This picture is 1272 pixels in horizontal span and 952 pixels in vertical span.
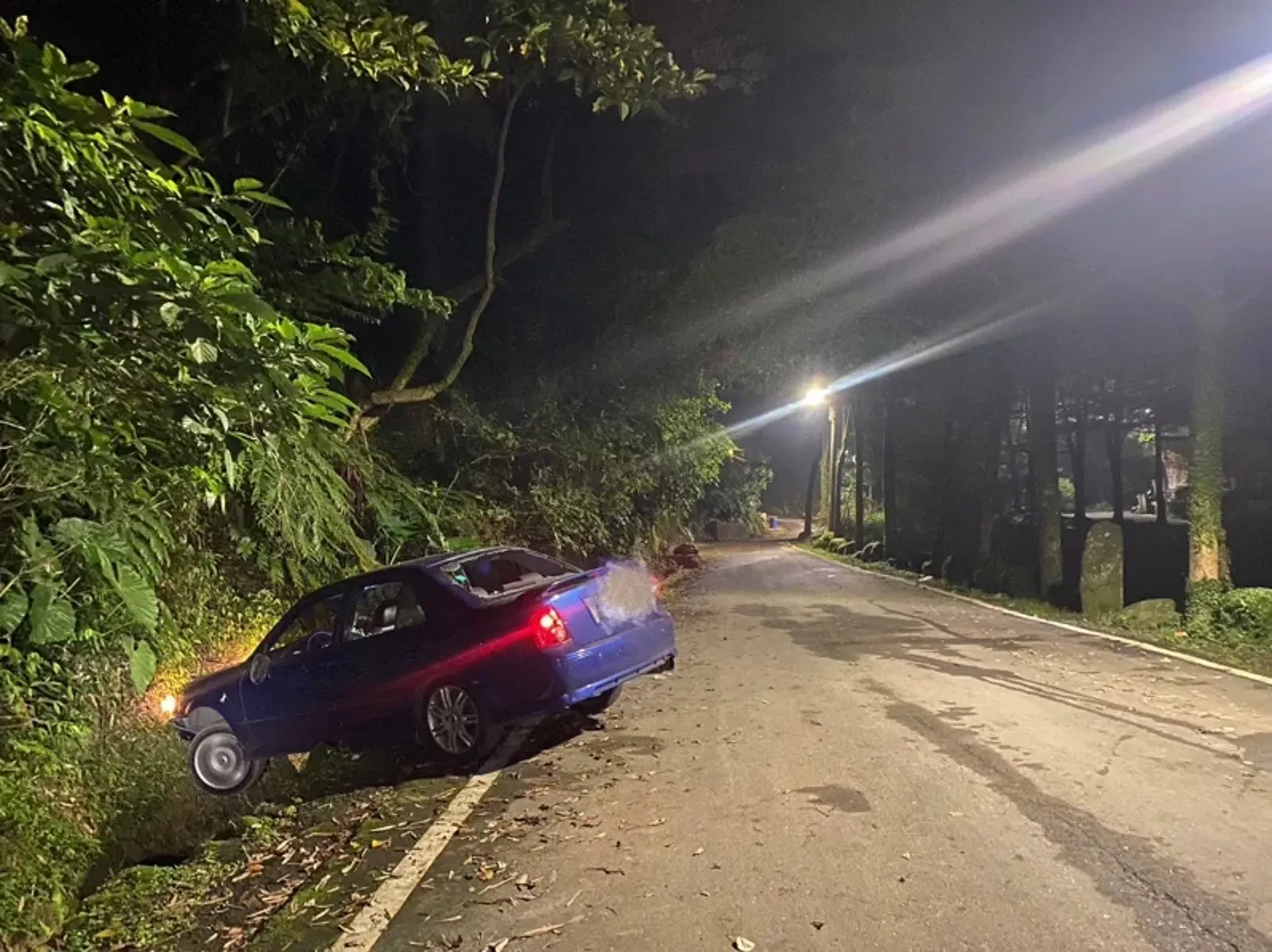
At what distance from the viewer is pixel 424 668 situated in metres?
6.98

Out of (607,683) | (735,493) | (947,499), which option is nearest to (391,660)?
(607,683)

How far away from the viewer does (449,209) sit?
41.4ft

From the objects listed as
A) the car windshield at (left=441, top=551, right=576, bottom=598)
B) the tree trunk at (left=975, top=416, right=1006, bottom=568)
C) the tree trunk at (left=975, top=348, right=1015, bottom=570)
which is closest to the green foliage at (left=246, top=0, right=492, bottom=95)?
the car windshield at (left=441, top=551, right=576, bottom=598)

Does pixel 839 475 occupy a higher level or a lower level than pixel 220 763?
higher

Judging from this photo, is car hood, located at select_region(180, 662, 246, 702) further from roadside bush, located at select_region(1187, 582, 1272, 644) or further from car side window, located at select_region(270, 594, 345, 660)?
roadside bush, located at select_region(1187, 582, 1272, 644)

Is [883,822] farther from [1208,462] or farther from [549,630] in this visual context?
[1208,462]

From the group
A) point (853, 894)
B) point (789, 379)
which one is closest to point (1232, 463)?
point (789, 379)

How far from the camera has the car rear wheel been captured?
22.6ft

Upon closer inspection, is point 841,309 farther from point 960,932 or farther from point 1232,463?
point 960,932

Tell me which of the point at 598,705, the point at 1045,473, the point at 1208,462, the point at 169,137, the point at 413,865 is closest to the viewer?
the point at 169,137

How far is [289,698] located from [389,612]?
3.12 feet

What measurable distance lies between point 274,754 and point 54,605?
2787 millimetres

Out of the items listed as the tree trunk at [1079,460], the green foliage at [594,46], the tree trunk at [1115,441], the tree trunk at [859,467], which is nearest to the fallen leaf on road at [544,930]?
the green foliage at [594,46]

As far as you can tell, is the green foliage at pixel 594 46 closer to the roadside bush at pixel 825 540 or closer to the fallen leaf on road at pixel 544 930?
the fallen leaf on road at pixel 544 930
